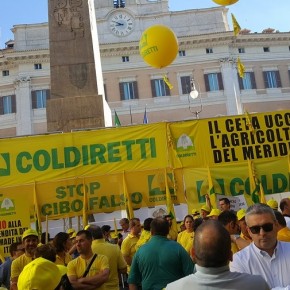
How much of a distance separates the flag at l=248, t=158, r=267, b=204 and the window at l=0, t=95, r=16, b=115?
24.9 metres

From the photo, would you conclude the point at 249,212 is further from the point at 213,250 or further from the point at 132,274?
the point at 132,274

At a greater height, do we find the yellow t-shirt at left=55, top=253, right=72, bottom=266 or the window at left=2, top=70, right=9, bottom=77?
the window at left=2, top=70, right=9, bottom=77

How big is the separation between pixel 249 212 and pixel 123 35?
31068mm

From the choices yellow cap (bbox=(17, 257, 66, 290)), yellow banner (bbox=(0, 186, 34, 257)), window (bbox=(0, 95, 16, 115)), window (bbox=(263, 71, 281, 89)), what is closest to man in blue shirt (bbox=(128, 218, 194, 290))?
yellow cap (bbox=(17, 257, 66, 290))

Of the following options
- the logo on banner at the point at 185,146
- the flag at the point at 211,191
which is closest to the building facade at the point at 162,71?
the logo on banner at the point at 185,146

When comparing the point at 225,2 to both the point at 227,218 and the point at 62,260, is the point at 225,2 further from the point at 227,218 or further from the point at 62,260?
the point at 62,260

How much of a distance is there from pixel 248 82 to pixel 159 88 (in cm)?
593

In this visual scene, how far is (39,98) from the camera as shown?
31.0 m

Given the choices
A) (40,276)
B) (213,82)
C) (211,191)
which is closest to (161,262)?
(40,276)

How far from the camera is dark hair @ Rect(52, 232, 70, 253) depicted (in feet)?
14.6

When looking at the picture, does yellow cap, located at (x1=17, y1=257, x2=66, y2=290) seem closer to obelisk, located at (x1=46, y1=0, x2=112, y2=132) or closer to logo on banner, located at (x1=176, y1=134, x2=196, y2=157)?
logo on banner, located at (x1=176, y1=134, x2=196, y2=157)

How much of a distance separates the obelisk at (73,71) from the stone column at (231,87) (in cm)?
2119

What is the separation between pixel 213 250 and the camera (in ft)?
6.08

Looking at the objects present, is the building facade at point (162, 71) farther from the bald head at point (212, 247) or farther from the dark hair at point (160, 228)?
the bald head at point (212, 247)
